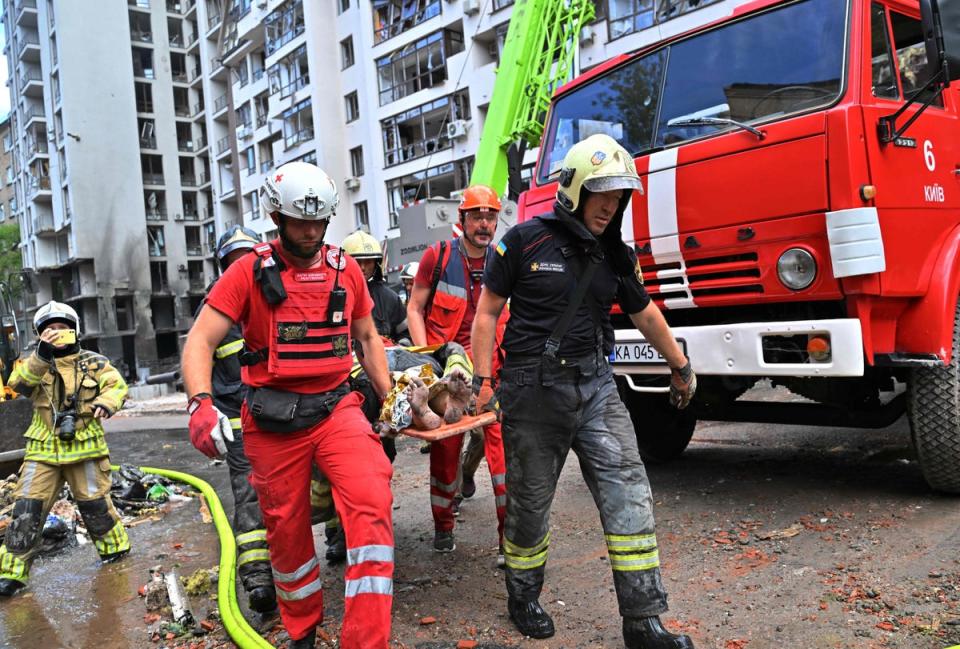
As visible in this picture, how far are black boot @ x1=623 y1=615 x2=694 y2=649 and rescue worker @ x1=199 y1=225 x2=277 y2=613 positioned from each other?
1761mm

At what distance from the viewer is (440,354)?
4.32 m

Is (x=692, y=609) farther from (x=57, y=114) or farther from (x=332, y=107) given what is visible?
(x=57, y=114)

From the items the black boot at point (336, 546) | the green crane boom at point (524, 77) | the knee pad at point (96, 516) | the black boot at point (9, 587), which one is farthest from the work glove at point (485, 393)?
the green crane boom at point (524, 77)

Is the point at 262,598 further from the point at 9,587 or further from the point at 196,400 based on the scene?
the point at 9,587

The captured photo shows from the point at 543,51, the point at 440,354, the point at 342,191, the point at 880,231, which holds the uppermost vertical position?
the point at 342,191

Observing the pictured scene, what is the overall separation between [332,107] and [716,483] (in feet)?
96.1

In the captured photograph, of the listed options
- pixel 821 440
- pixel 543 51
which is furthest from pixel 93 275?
pixel 821 440

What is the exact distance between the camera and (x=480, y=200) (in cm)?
428

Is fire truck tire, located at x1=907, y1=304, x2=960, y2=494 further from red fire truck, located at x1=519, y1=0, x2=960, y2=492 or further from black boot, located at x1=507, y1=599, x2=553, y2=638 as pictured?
black boot, located at x1=507, y1=599, x2=553, y2=638

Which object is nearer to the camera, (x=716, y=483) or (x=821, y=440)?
(x=716, y=483)

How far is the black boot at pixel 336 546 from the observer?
14.4ft

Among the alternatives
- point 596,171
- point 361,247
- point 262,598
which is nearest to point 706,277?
point 596,171

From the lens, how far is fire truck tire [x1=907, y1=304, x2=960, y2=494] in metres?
3.95

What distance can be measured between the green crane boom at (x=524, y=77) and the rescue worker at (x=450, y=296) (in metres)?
5.62
